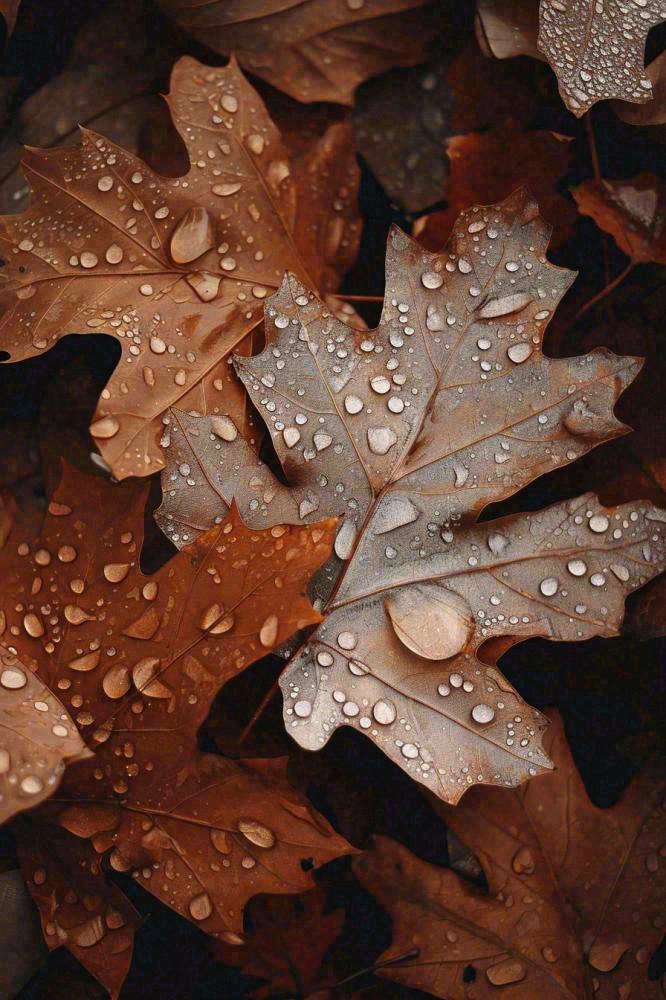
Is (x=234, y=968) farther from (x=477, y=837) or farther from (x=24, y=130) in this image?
(x=24, y=130)

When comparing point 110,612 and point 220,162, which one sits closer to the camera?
point 110,612

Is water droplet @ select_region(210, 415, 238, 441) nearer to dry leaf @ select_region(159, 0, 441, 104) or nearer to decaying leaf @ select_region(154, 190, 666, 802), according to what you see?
decaying leaf @ select_region(154, 190, 666, 802)

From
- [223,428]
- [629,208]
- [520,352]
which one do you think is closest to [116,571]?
[223,428]

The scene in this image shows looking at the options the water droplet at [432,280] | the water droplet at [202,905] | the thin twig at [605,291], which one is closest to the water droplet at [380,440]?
the water droplet at [432,280]

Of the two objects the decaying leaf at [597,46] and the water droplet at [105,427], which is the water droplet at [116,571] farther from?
the decaying leaf at [597,46]

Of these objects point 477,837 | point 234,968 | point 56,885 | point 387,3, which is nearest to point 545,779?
point 477,837

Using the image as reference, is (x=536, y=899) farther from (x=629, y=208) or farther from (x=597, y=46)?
(x=597, y=46)
